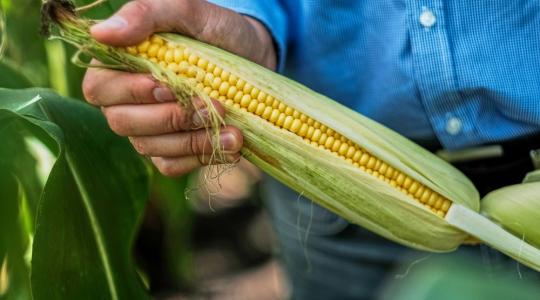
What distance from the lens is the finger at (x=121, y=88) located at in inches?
23.5

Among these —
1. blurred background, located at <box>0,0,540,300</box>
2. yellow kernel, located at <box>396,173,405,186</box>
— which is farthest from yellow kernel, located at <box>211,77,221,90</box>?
blurred background, located at <box>0,0,540,300</box>

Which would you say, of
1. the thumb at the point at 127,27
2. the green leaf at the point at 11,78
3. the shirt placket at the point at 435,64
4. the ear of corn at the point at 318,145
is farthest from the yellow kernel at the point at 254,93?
the green leaf at the point at 11,78

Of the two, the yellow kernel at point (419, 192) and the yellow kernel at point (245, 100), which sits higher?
the yellow kernel at point (245, 100)

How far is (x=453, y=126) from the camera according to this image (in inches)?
30.4

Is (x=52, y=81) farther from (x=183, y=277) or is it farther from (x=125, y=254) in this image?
(x=183, y=277)

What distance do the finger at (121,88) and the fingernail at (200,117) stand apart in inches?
1.0

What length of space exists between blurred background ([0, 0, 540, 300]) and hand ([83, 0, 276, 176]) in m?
0.41

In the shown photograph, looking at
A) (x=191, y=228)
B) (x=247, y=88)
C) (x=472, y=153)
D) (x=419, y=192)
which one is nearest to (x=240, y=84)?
(x=247, y=88)

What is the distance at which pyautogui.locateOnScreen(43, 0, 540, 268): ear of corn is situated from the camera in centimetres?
60

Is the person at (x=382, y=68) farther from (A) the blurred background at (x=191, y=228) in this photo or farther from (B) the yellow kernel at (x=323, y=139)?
(A) the blurred background at (x=191, y=228)

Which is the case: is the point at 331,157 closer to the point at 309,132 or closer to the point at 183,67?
the point at 309,132

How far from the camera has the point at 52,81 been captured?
125 centimetres

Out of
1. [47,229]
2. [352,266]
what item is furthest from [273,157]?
[352,266]

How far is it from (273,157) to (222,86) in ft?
0.27
